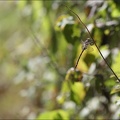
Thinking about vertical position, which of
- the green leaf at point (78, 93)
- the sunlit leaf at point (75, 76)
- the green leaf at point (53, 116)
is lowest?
the green leaf at point (53, 116)

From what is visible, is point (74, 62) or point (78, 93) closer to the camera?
point (78, 93)

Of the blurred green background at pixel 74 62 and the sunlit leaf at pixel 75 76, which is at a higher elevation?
the blurred green background at pixel 74 62

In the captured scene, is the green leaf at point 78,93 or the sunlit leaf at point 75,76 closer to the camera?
the sunlit leaf at point 75,76

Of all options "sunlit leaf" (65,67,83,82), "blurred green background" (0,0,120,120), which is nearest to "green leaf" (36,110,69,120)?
"blurred green background" (0,0,120,120)

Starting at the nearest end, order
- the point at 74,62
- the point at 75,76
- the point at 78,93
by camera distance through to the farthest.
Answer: the point at 75,76
the point at 78,93
the point at 74,62

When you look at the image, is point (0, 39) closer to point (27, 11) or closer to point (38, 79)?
point (27, 11)

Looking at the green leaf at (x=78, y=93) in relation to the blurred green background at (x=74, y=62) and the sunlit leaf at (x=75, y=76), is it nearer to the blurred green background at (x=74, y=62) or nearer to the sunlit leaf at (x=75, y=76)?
the blurred green background at (x=74, y=62)

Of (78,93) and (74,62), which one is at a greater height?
(74,62)

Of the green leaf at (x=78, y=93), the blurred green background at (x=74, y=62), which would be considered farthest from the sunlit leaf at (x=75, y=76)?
the green leaf at (x=78, y=93)

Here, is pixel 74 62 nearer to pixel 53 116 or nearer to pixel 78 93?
pixel 78 93

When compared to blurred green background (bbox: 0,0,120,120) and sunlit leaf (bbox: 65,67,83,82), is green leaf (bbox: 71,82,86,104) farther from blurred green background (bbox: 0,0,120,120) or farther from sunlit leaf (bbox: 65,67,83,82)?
sunlit leaf (bbox: 65,67,83,82)

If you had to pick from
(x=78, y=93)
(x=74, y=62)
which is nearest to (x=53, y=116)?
(x=78, y=93)
